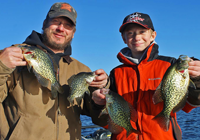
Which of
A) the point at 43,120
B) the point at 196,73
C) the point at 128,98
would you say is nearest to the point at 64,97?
the point at 43,120

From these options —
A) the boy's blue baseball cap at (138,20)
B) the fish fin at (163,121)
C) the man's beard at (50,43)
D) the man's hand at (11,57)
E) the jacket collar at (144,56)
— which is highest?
the boy's blue baseball cap at (138,20)

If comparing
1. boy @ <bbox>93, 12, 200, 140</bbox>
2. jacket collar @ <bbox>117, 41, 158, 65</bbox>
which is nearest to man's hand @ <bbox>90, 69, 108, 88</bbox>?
boy @ <bbox>93, 12, 200, 140</bbox>

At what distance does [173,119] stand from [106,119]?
1.36m

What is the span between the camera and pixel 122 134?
142 inches

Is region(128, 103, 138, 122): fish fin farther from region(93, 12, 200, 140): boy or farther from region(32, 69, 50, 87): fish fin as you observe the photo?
region(32, 69, 50, 87): fish fin

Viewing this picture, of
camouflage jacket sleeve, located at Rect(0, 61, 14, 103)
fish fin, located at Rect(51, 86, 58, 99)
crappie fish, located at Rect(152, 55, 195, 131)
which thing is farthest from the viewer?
fish fin, located at Rect(51, 86, 58, 99)

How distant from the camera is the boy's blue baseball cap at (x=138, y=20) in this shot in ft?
13.3

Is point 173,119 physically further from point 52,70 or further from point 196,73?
point 52,70

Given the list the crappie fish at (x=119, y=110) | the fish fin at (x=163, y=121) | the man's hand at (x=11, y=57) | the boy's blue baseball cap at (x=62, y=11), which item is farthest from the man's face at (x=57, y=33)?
the fish fin at (x=163, y=121)

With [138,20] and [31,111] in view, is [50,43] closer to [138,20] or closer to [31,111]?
[31,111]

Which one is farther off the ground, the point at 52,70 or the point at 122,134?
the point at 52,70

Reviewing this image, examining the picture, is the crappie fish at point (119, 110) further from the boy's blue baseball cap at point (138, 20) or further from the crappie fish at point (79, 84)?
the boy's blue baseball cap at point (138, 20)

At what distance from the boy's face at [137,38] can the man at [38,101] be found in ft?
2.99

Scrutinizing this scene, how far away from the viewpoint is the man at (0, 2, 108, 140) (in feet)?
11.2
